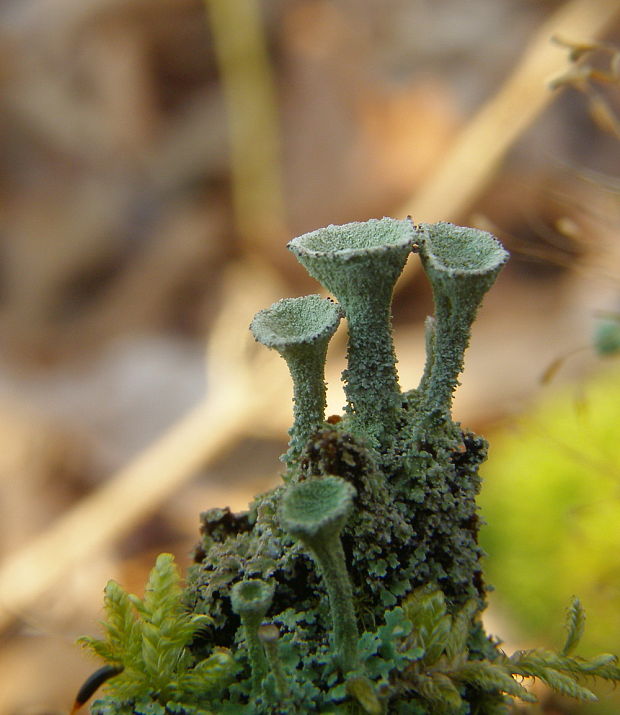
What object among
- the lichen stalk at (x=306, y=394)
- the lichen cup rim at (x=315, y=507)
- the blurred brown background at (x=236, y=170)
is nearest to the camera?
the lichen cup rim at (x=315, y=507)

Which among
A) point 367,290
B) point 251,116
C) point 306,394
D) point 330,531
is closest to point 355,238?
point 367,290

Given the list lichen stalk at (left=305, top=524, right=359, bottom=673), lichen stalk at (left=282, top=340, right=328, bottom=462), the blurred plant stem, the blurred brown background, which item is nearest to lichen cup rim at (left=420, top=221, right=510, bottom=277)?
lichen stalk at (left=282, top=340, right=328, bottom=462)

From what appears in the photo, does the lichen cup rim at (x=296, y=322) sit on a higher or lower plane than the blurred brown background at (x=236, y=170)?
higher

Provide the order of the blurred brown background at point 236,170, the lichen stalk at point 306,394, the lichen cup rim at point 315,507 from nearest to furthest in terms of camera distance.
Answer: the lichen cup rim at point 315,507, the lichen stalk at point 306,394, the blurred brown background at point 236,170

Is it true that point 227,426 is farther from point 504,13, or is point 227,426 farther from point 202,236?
point 504,13

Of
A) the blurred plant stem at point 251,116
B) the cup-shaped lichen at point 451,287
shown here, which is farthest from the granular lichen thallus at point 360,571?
the blurred plant stem at point 251,116

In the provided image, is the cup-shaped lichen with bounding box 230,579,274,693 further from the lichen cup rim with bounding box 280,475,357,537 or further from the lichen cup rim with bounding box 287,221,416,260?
the lichen cup rim with bounding box 287,221,416,260

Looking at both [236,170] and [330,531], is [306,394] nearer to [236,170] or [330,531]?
[330,531]

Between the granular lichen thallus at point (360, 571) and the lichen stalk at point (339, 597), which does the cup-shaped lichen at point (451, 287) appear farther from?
the lichen stalk at point (339, 597)
